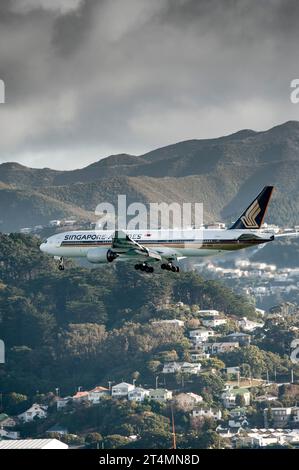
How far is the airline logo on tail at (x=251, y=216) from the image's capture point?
403ft

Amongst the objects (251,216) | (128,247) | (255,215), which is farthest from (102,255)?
(255,215)

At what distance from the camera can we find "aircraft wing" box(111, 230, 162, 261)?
121 meters

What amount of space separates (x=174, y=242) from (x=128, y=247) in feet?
15.1

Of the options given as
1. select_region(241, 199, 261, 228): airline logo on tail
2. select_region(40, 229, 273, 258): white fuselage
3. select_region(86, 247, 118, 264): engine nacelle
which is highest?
select_region(241, 199, 261, 228): airline logo on tail

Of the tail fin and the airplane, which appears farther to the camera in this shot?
the tail fin

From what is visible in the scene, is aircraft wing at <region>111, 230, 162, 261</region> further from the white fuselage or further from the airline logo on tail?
the airline logo on tail

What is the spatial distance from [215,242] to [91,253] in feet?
42.4

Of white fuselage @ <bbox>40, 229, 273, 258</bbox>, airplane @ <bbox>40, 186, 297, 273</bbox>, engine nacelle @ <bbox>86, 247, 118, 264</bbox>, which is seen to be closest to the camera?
white fuselage @ <bbox>40, 229, 273, 258</bbox>

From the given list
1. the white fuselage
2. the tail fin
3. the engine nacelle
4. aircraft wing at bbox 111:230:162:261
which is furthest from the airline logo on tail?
the engine nacelle

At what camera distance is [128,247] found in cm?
12231

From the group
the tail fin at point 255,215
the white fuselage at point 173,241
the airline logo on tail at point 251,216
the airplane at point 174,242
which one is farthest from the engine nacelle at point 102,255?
the airline logo on tail at point 251,216

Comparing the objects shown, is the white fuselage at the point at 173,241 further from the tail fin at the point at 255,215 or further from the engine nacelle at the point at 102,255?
the engine nacelle at the point at 102,255

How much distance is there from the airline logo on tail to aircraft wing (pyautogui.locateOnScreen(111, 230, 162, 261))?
8.84 meters
